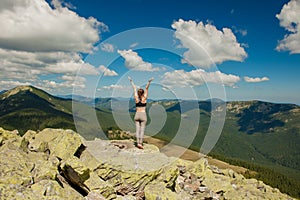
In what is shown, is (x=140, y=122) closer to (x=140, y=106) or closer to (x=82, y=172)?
(x=140, y=106)

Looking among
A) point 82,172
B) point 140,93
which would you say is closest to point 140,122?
point 140,93

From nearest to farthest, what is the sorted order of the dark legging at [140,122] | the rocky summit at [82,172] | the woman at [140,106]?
the rocky summit at [82,172], the woman at [140,106], the dark legging at [140,122]

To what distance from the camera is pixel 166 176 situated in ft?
70.3

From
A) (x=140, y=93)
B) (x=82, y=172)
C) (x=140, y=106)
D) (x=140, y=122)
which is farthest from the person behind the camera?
(x=140, y=122)

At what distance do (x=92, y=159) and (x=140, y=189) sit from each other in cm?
495

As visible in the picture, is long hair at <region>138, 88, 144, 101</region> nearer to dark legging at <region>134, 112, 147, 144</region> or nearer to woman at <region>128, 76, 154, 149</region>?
woman at <region>128, 76, 154, 149</region>

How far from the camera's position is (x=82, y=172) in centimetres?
1661

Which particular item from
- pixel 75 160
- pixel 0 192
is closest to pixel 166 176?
pixel 75 160

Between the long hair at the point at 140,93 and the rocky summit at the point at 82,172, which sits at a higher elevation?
the long hair at the point at 140,93

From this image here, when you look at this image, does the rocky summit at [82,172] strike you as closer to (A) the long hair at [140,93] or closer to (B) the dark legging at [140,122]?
(B) the dark legging at [140,122]

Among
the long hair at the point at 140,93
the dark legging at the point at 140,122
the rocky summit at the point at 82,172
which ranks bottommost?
the rocky summit at the point at 82,172

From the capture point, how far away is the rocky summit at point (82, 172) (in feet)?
39.2

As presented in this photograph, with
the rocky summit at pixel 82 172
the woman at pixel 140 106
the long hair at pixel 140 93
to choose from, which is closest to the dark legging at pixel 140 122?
the woman at pixel 140 106

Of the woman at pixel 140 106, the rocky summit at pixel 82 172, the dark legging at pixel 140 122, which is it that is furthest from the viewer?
the dark legging at pixel 140 122
